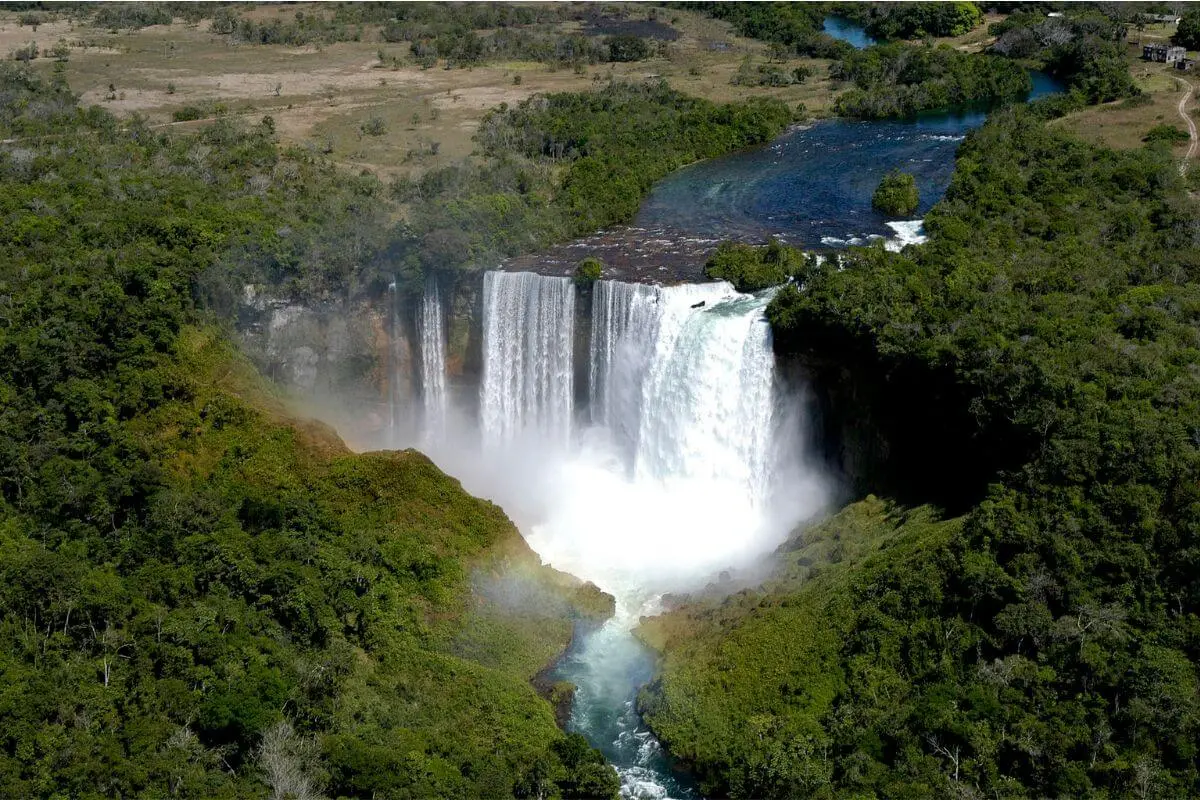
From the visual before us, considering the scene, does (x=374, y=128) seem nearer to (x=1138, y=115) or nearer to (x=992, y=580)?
(x=1138, y=115)

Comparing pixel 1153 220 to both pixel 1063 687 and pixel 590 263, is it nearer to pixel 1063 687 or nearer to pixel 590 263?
pixel 590 263

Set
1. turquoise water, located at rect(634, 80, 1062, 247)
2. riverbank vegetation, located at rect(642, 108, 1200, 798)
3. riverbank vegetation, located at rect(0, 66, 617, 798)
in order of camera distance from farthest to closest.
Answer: turquoise water, located at rect(634, 80, 1062, 247), riverbank vegetation, located at rect(0, 66, 617, 798), riverbank vegetation, located at rect(642, 108, 1200, 798)

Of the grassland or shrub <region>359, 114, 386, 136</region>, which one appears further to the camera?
shrub <region>359, 114, 386, 136</region>

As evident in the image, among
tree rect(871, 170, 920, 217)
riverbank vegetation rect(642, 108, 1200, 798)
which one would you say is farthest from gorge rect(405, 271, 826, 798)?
tree rect(871, 170, 920, 217)

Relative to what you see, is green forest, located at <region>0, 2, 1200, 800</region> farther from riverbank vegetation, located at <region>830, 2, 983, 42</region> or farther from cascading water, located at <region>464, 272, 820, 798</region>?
riverbank vegetation, located at <region>830, 2, 983, 42</region>

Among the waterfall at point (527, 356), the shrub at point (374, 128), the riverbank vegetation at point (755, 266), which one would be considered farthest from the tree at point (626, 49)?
the waterfall at point (527, 356)

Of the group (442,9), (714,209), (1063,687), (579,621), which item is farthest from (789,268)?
(442,9)
